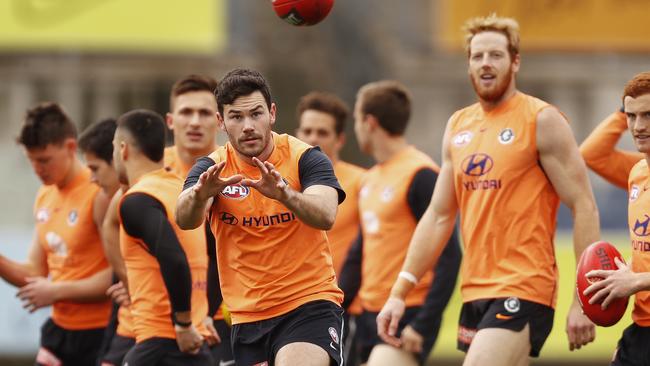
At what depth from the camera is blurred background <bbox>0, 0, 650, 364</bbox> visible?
21375 millimetres

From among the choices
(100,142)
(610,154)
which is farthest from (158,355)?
(610,154)

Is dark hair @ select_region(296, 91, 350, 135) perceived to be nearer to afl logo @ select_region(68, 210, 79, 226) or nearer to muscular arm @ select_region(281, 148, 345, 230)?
afl logo @ select_region(68, 210, 79, 226)

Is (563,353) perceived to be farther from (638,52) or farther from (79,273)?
(638,52)

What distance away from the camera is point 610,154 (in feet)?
26.8

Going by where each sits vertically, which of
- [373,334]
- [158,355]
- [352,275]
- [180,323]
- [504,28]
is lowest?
[373,334]

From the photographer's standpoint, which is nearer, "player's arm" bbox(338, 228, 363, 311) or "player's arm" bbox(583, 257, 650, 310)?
"player's arm" bbox(583, 257, 650, 310)

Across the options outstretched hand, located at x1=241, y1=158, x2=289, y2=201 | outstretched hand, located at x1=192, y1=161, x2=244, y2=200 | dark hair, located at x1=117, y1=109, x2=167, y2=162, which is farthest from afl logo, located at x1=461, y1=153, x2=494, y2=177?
dark hair, located at x1=117, y1=109, x2=167, y2=162

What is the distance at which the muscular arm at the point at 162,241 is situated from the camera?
7508 millimetres

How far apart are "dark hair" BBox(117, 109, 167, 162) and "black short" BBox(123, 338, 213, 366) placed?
1.19m

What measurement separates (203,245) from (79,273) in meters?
1.53

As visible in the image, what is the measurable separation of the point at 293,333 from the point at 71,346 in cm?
321

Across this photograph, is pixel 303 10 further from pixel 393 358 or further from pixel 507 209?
pixel 393 358

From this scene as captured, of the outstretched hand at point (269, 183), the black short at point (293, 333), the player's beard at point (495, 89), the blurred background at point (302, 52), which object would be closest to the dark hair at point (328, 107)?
the player's beard at point (495, 89)

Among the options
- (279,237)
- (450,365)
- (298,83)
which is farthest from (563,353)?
(298,83)
